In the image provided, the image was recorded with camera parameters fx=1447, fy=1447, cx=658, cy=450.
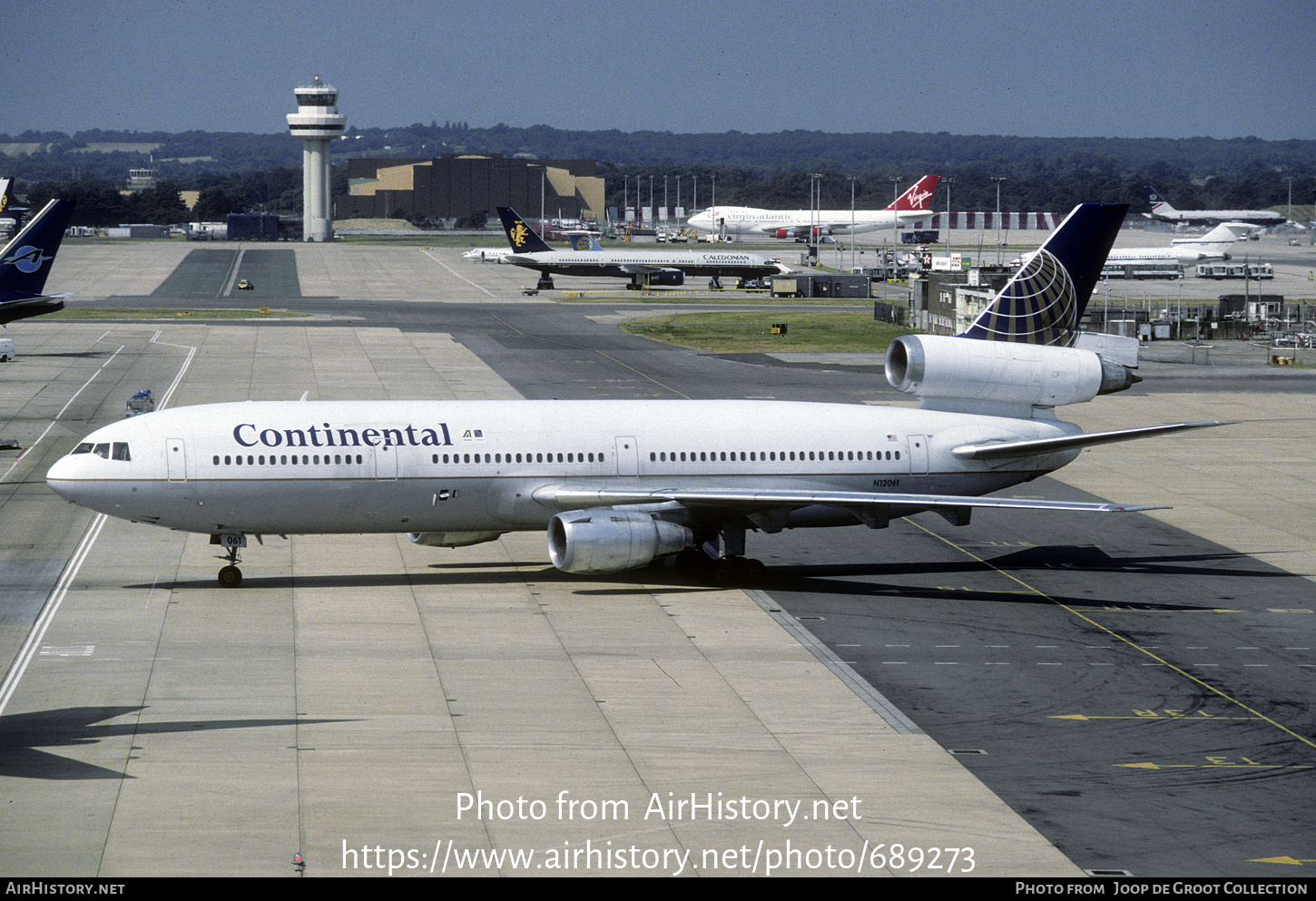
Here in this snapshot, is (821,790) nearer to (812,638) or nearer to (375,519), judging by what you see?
(812,638)

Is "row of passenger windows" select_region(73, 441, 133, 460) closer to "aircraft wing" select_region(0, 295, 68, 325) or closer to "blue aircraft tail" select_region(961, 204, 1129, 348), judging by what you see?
"blue aircraft tail" select_region(961, 204, 1129, 348)

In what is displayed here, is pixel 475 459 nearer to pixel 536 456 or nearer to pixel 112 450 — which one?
pixel 536 456

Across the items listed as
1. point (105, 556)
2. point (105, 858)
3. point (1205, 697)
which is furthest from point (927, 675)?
point (105, 556)

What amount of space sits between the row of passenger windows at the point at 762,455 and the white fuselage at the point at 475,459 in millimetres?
37

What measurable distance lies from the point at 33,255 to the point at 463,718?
204 ft

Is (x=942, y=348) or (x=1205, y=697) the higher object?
(x=942, y=348)

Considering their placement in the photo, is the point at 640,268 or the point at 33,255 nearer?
the point at 33,255

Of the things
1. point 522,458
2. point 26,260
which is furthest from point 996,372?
point 26,260

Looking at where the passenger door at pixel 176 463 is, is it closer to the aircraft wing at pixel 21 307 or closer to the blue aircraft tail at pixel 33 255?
the blue aircraft tail at pixel 33 255

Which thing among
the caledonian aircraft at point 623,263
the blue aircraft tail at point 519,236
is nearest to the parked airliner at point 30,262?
the blue aircraft tail at point 519,236

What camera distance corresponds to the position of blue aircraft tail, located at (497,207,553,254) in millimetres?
157750

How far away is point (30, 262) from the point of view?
79438 mm

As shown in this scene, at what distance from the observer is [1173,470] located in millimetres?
58812

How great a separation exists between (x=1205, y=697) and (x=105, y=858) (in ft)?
71.3
